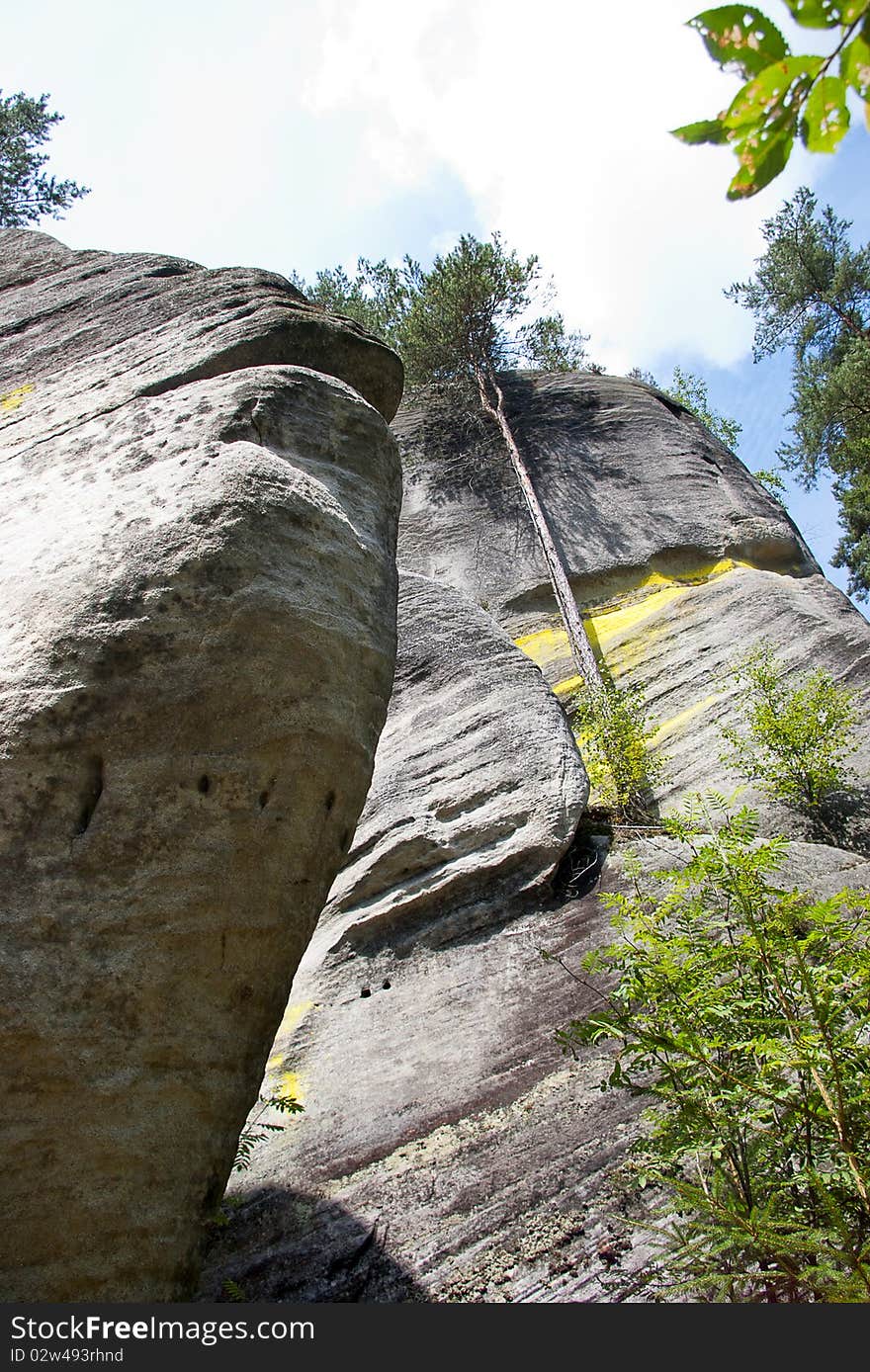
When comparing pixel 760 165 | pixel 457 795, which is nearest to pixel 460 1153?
pixel 457 795

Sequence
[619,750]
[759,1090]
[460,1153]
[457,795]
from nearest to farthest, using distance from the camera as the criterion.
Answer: [759,1090]
[460,1153]
[457,795]
[619,750]

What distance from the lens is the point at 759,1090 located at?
294 cm

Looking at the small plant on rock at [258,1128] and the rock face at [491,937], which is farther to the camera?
the small plant on rock at [258,1128]

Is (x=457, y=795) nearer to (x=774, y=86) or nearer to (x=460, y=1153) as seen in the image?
(x=460, y=1153)

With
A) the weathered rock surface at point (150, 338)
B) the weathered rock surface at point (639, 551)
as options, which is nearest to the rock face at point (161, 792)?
the weathered rock surface at point (150, 338)

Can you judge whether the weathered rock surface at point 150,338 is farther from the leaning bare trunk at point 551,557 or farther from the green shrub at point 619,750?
the leaning bare trunk at point 551,557

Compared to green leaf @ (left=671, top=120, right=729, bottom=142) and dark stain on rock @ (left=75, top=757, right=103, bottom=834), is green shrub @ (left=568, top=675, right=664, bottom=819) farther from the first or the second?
green leaf @ (left=671, top=120, right=729, bottom=142)

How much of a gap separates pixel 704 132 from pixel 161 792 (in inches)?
106

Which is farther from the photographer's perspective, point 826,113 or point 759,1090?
point 759,1090

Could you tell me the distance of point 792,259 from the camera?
62.7 feet

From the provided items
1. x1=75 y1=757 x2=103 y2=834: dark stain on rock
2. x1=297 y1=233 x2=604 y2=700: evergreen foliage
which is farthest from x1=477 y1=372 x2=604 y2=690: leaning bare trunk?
x1=75 y1=757 x2=103 y2=834: dark stain on rock

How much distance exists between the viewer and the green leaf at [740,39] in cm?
122

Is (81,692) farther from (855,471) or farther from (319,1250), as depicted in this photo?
(855,471)

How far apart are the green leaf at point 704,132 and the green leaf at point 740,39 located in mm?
69
